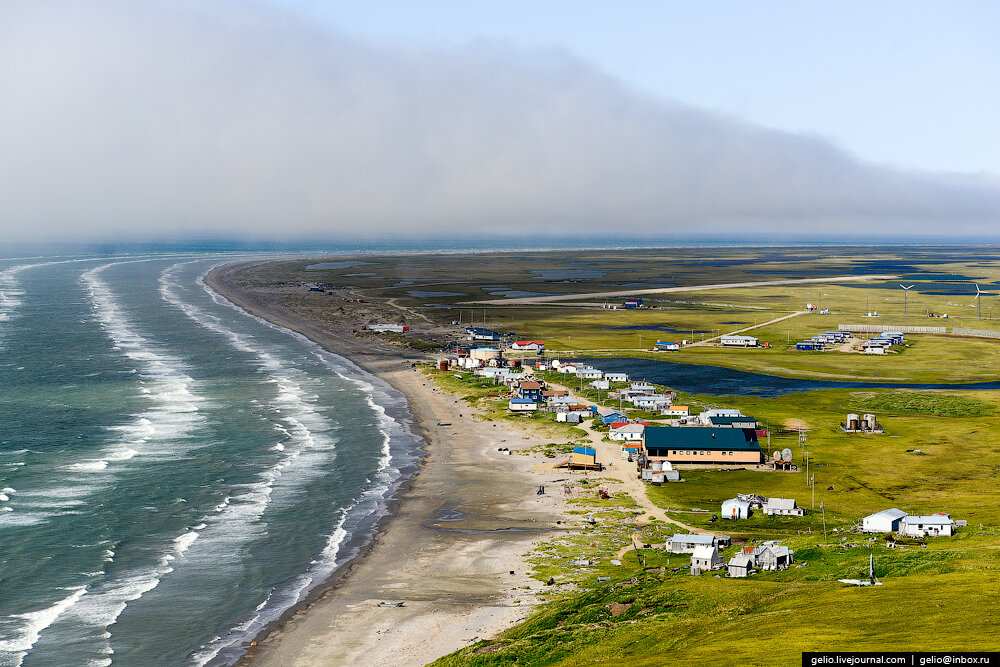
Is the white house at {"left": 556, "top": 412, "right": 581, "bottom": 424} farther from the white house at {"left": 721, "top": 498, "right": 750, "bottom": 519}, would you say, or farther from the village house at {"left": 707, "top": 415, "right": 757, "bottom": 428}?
the white house at {"left": 721, "top": 498, "right": 750, "bottom": 519}

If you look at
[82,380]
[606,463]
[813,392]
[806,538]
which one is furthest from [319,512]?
[813,392]

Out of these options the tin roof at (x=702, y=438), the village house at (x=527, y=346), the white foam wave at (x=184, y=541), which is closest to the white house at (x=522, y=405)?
the tin roof at (x=702, y=438)

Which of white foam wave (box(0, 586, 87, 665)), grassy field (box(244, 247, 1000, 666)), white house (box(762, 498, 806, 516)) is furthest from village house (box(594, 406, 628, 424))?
white foam wave (box(0, 586, 87, 665))

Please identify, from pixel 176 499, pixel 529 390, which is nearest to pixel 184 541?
pixel 176 499

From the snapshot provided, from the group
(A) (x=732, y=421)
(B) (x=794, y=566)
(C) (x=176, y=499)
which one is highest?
(A) (x=732, y=421)

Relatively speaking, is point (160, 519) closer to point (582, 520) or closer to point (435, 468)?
point (435, 468)

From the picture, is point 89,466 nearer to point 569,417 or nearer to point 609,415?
point 569,417
